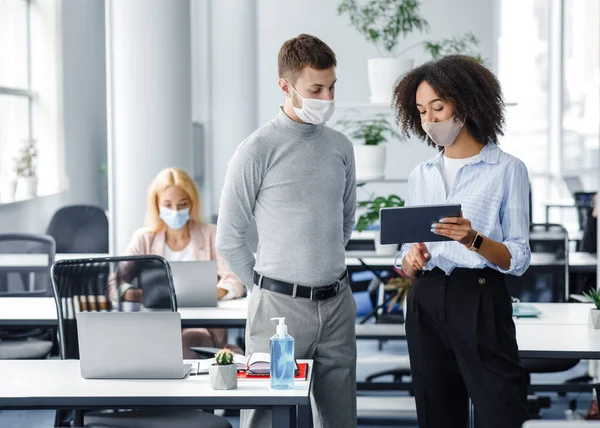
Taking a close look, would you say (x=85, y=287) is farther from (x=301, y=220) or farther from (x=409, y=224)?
(x=409, y=224)

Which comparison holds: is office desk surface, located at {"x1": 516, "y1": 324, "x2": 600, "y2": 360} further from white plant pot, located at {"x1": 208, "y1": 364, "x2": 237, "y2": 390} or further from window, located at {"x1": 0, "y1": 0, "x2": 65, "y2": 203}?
window, located at {"x1": 0, "y1": 0, "x2": 65, "y2": 203}

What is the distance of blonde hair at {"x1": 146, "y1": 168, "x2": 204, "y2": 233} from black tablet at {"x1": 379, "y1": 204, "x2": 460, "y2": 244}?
80.1 inches

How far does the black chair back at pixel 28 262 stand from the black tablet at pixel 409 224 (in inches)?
112

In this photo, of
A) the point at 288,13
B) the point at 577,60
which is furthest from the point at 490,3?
the point at 288,13

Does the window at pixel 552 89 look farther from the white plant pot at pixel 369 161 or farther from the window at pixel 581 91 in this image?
the white plant pot at pixel 369 161

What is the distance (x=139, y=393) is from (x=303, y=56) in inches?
41.5

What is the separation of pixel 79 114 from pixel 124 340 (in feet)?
23.0

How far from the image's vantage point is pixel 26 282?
5020mm

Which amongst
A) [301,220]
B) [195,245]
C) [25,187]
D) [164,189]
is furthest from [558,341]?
[25,187]

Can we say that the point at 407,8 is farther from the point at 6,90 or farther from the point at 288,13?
the point at 288,13

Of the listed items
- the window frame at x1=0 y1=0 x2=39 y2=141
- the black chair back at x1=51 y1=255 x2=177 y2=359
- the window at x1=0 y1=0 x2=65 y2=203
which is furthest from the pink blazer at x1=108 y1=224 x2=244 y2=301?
the window frame at x1=0 y1=0 x2=39 y2=141

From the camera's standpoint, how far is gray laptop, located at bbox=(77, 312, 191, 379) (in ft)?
7.83

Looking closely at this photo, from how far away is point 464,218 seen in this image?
7.72 ft

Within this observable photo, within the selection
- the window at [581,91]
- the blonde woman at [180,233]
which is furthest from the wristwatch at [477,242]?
the window at [581,91]
